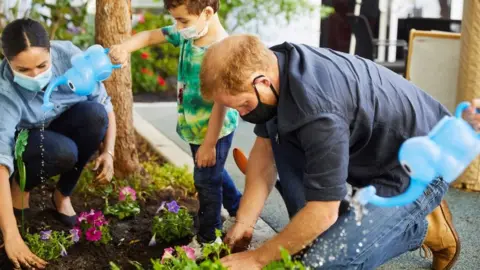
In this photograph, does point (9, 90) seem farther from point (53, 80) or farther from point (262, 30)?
point (262, 30)

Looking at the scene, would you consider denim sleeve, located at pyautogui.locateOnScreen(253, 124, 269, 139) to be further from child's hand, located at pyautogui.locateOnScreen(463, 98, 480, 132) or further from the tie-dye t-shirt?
child's hand, located at pyautogui.locateOnScreen(463, 98, 480, 132)

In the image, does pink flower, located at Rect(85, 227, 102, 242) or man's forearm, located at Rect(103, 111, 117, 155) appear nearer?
pink flower, located at Rect(85, 227, 102, 242)

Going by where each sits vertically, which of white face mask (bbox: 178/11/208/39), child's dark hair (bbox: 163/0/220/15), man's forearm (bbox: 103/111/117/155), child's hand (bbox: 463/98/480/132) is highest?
child's dark hair (bbox: 163/0/220/15)

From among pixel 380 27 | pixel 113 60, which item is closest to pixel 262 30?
pixel 380 27

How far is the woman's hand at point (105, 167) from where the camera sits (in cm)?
303

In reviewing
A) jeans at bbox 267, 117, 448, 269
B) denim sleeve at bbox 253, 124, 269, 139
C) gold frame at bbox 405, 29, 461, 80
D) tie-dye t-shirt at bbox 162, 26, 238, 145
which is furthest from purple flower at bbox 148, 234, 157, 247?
gold frame at bbox 405, 29, 461, 80

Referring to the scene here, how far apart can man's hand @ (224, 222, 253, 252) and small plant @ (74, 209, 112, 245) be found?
0.66 m

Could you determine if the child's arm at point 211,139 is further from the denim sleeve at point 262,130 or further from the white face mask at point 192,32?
the white face mask at point 192,32

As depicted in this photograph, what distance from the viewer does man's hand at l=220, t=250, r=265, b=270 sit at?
219cm

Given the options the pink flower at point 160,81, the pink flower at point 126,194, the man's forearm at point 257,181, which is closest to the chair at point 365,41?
the pink flower at point 160,81

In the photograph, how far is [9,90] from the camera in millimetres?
2850

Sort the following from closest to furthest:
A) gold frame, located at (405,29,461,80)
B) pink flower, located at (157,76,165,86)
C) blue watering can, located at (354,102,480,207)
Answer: blue watering can, located at (354,102,480,207) → gold frame, located at (405,29,461,80) → pink flower, located at (157,76,165,86)

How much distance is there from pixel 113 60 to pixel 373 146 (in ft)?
3.69

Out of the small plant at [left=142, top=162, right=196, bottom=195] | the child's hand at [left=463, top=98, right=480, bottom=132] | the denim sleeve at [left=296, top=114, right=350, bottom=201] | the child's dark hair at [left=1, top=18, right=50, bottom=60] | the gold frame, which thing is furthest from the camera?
the gold frame
